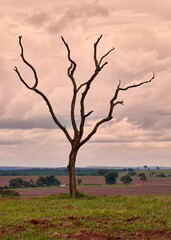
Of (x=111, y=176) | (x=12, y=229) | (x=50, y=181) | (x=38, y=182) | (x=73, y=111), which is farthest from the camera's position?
(x=111, y=176)

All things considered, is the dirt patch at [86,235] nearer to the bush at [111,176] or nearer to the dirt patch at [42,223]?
the dirt patch at [42,223]

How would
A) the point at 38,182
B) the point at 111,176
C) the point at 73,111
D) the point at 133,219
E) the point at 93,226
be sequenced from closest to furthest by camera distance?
the point at 93,226, the point at 133,219, the point at 73,111, the point at 38,182, the point at 111,176

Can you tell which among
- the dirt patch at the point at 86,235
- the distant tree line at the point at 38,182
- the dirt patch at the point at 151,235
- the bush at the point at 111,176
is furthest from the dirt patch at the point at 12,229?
the bush at the point at 111,176

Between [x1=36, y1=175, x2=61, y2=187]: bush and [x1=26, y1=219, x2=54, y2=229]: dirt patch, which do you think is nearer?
[x1=26, y1=219, x2=54, y2=229]: dirt patch

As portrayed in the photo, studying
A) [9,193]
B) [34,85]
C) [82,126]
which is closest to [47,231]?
[82,126]

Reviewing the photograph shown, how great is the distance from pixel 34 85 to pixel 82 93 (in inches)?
147

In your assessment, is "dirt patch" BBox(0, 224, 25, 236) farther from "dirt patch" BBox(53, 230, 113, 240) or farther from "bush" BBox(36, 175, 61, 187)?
"bush" BBox(36, 175, 61, 187)

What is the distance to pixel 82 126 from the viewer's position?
25.8 meters

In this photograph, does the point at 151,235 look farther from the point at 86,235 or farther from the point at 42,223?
the point at 42,223

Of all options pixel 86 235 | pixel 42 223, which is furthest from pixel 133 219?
pixel 42 223

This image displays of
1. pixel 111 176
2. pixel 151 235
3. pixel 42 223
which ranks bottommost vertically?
pixel 151 235

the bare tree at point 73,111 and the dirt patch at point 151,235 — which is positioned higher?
the bare tree at point 73,111

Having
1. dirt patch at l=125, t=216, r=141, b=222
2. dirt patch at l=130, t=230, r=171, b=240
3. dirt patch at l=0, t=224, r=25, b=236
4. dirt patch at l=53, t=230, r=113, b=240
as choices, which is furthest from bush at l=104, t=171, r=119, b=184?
dirt patch at l=53, t=230, r=113, b=240

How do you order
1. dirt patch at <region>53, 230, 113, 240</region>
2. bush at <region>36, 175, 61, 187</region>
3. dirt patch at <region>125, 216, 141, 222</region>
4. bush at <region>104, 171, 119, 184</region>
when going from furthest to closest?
bush at <region>104, 171, 119, 184</region> → bush at <region>36, 175, 61, 187</region> → dirt patch at <region>125, 216, 141, 222</region> → dirt patch at <region>53, 230, 113, 240</region>
